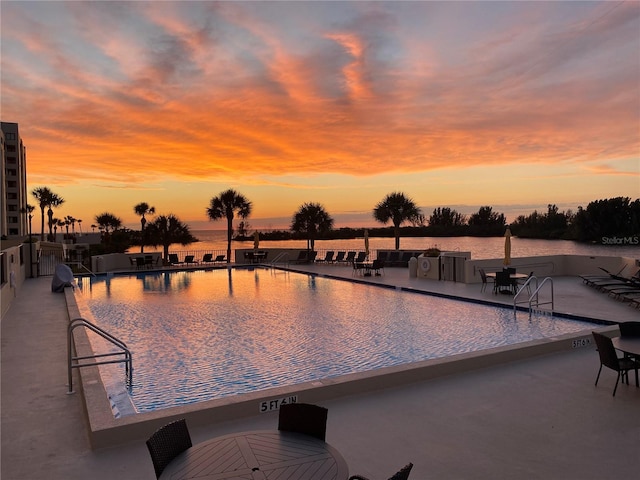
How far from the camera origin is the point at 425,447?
12.0ft

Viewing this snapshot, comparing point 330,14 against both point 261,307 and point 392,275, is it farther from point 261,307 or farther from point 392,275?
point 392,275

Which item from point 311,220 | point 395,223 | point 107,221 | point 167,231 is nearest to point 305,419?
point 395,223

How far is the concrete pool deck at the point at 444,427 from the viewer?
11.0ft

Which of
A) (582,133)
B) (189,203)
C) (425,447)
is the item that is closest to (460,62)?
(582,133)

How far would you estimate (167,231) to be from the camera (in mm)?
28422

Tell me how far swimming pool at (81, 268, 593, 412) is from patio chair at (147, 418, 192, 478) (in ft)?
9.31

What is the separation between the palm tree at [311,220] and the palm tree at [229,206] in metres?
3.65

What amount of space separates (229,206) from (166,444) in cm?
2551

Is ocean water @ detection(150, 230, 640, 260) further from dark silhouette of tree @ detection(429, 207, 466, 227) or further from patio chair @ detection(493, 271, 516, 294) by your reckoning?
dark silhouette of tree @ detection(429, 207, 466, 227)

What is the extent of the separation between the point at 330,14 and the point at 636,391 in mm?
10819

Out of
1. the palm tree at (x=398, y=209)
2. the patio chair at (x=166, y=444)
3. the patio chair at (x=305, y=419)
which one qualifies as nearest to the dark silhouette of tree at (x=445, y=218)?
the palm tree at (x=398, y=209)

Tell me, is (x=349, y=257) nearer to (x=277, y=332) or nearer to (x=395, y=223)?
(x=395, y=223)

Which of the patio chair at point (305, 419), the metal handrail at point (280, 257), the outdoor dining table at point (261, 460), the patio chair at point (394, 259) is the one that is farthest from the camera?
the metal handrail at point (280, 257)

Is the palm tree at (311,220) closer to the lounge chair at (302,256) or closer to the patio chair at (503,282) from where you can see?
the lounge chair at (302,256)
